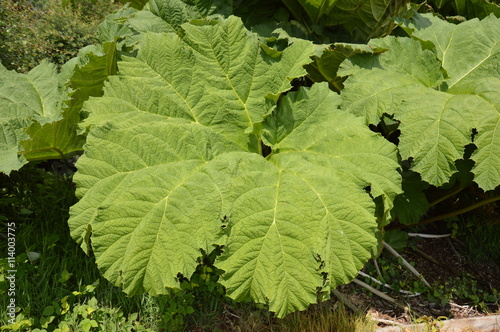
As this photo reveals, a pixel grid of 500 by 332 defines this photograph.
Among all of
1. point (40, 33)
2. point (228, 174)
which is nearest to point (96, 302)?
point (228, 174)

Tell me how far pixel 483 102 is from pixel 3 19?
443 centimetres

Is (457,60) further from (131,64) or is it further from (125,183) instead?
(125,183)

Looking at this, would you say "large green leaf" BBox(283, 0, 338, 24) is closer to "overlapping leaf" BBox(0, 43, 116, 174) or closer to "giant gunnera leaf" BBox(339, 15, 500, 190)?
"giant gunnera leaf" BBox(339, 15, 500, 190)

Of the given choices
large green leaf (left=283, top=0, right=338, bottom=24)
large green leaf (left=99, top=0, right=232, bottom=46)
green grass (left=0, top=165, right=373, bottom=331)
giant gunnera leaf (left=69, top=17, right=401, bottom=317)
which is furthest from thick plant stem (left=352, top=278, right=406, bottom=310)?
large green leaf (left=99, top=0, right=232, bottom=46)

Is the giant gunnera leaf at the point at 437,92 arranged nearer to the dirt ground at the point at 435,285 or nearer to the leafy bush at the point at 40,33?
the dirt ground at the point at 435,285

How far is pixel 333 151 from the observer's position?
1856 mm

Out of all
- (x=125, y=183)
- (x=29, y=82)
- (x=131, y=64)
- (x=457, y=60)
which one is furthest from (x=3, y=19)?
(x=457, y=60)

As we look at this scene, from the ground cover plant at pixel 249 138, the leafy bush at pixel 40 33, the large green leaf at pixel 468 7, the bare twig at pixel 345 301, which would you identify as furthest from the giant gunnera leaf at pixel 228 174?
the leafy bush at pixel 40 33

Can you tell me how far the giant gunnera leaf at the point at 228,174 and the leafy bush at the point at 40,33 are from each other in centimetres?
226

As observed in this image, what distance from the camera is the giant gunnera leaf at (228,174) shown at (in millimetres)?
1598

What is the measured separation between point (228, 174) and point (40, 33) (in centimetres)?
415

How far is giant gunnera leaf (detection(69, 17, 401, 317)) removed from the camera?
1.60m

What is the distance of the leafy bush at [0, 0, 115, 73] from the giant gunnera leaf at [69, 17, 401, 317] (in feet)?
7.40

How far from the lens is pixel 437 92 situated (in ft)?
6.82
